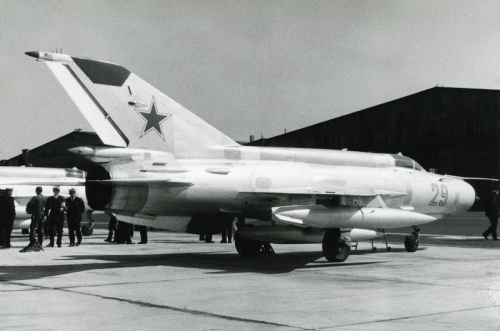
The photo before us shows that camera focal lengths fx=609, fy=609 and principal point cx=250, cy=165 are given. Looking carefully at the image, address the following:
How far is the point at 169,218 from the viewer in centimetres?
1232

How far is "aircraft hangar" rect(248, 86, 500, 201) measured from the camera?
3444 cm

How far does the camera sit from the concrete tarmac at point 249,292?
6.40m

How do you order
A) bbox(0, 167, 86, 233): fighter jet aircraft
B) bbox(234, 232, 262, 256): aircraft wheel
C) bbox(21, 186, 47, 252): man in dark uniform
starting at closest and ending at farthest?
bbox(234, 232, 262, 256): aircraft wheel
bbox(21, 186, 47, 252): man in dark uniform
bbox(0, 167, 86, 233): fighter jet aircraft

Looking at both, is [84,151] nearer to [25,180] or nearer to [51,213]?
[51,213]

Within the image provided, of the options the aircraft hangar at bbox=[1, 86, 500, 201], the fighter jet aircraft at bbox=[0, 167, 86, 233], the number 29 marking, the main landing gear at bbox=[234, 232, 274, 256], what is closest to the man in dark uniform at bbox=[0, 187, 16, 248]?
→ the fighter jet aircraft at bbox=[0, 167, 86, 233]

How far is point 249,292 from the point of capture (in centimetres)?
853

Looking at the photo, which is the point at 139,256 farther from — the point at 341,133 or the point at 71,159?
the point at 71,159

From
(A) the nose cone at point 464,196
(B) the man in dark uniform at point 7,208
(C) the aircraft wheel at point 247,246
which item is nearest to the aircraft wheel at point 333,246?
(C) the aircraft wheel at point 247,246

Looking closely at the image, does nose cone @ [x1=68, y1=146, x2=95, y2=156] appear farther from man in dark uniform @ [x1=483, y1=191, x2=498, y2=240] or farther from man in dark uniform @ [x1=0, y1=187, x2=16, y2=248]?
man in dark uniform @ [x1=483, y1=191, x2=498, y2=240]

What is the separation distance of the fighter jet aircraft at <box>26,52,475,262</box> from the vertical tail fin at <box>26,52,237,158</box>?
19 millimetres

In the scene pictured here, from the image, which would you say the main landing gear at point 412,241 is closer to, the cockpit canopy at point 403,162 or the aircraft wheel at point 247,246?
the cockpit canopy at point 403,162

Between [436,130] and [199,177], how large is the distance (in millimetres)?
27628

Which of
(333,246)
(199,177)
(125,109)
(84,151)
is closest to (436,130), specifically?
(333,246)

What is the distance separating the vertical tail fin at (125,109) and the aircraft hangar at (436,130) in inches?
953
